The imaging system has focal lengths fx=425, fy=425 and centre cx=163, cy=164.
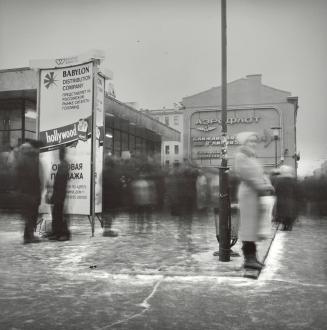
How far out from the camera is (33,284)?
16.3 feet

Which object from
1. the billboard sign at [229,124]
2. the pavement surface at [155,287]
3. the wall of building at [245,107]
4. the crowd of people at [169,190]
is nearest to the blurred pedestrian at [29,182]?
the crowd of people at [169,190]

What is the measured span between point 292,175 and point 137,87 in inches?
205

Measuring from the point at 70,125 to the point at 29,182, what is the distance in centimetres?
159

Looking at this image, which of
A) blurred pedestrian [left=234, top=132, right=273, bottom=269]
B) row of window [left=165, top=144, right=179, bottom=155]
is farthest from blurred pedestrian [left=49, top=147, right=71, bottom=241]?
row of window [left=165, top=144, right=179, bottom=155]

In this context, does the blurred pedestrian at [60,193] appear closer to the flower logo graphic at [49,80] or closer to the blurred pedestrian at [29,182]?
the blurred pedestrian at [29,182]

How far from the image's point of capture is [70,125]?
8.89m

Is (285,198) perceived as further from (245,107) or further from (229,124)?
(245,107)

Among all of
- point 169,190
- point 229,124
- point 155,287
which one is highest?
point 229,124

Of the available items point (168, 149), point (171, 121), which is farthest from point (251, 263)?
point (171, 121)

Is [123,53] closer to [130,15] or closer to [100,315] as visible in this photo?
[130,15]

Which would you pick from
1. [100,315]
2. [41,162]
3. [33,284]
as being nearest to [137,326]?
[100,315]

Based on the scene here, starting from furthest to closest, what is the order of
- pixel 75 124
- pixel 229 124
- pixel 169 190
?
pixel 229 124 → pixel 169 190 → pixel 75 124

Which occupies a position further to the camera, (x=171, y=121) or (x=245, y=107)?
(x=171, y=121)

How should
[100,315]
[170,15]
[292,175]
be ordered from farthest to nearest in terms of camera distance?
[292,175] < [170,15] < [100,315]
